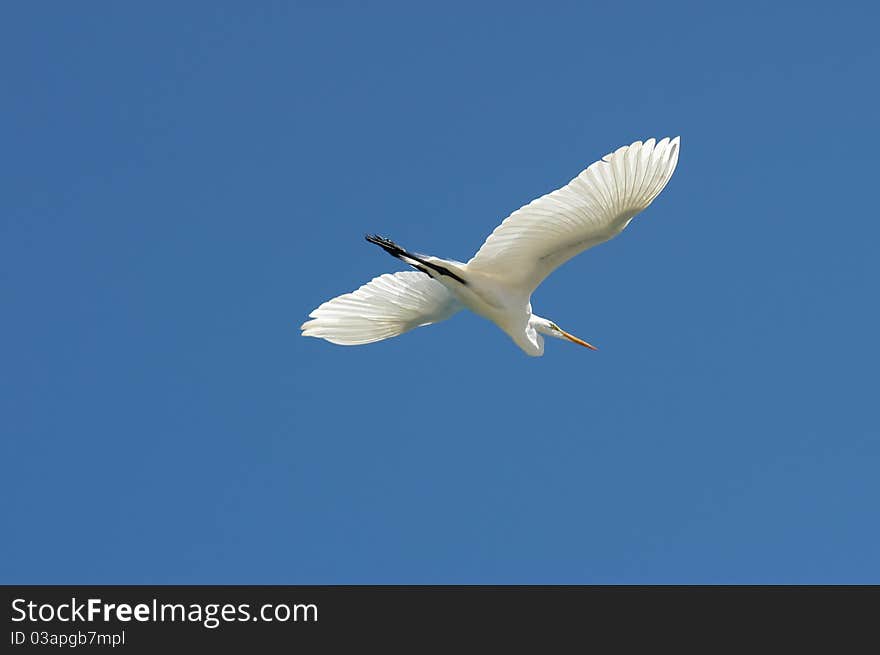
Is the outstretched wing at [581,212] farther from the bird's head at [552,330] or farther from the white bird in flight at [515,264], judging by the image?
the bird's head at [552,330]

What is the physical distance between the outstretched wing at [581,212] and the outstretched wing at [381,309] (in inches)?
51.5

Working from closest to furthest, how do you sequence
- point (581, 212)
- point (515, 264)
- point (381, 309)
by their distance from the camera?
point (581, 212) < point (515, 264) < point (381, 309)

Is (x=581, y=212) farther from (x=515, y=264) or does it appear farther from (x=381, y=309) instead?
(x=381, y=309)

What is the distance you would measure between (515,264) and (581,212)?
4.67 feet

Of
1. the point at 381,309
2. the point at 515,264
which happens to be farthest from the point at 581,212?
the point at 381,309

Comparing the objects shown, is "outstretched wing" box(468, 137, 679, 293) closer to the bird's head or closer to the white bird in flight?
the white bird in flight

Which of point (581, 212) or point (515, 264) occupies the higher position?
point (515, 264)

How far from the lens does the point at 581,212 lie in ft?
44.9
